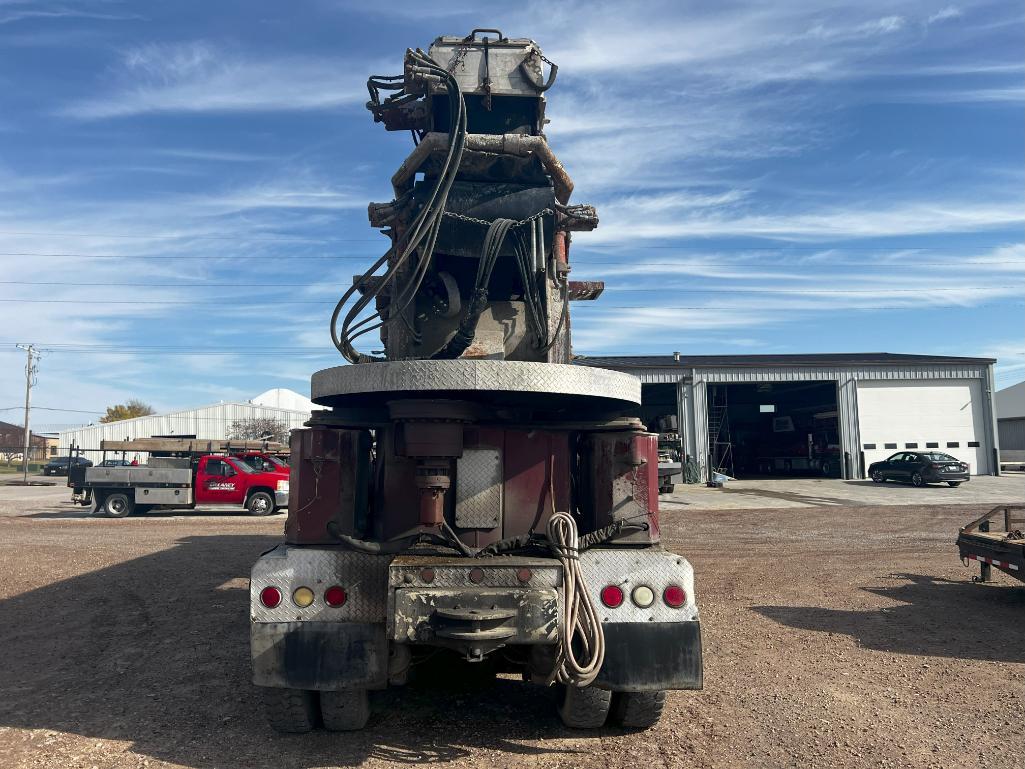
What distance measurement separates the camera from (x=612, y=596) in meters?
3.90

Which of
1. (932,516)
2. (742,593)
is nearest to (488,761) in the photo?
(742,593)

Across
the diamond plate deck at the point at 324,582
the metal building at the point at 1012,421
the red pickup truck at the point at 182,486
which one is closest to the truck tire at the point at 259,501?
the red pickup truck at the point at 182,486

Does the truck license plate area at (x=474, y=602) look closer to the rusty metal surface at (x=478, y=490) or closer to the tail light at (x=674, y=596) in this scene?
the rusty metal surface at (x=478, y=490)

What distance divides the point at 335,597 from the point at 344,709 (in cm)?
71

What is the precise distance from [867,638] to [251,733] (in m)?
5.28

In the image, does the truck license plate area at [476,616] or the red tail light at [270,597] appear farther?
the red tail light at [270,597]

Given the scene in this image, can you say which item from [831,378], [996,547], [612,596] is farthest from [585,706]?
[831,378]

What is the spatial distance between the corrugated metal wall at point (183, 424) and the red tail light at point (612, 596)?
70.3 metres

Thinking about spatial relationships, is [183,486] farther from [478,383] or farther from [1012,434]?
[1012,434]

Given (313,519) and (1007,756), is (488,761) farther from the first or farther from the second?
(1007,756)

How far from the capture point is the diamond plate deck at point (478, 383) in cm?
377

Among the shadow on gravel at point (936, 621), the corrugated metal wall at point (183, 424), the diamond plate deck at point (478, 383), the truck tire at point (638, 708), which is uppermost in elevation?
the corrugated metal wall at point (183, 424)

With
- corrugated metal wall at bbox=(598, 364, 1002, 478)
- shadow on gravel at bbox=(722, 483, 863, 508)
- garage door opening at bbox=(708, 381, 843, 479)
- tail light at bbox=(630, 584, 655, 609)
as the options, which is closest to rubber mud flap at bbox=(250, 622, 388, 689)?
tail light at bbox=(630, 584, 655, 609)

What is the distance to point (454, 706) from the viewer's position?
4602 mm
